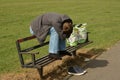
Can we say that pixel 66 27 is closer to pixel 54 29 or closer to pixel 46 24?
pixel 54 29

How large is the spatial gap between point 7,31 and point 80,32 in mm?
5349

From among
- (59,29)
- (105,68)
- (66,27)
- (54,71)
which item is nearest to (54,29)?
(59,29)

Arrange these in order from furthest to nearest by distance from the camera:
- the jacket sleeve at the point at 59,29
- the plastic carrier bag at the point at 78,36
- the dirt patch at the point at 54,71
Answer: the plastic carrier bag at the point at 78,36, the dirt patch at the point at 54,71, the jacket sleeve at the point at 59,29

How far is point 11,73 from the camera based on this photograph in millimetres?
7000

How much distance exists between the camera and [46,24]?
21.7 feet

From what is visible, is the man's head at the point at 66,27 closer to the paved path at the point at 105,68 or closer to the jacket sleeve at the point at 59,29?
the jacket sleeve at the point at 59,29

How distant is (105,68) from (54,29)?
170 centimetres

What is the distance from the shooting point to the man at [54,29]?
6.48 metres

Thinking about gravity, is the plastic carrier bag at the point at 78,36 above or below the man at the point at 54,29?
below

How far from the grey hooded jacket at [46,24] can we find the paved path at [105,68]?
103 centimetres

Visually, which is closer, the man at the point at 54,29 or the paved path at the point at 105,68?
the man at the point at 54,29

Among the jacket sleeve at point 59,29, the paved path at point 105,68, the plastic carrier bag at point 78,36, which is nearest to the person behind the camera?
the jacket sleeve at point 59,29

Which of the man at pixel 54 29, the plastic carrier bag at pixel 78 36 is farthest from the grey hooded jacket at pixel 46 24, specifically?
the plastic carrier bag at pixel 78 36

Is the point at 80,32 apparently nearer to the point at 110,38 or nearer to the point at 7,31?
the point at 110,38
